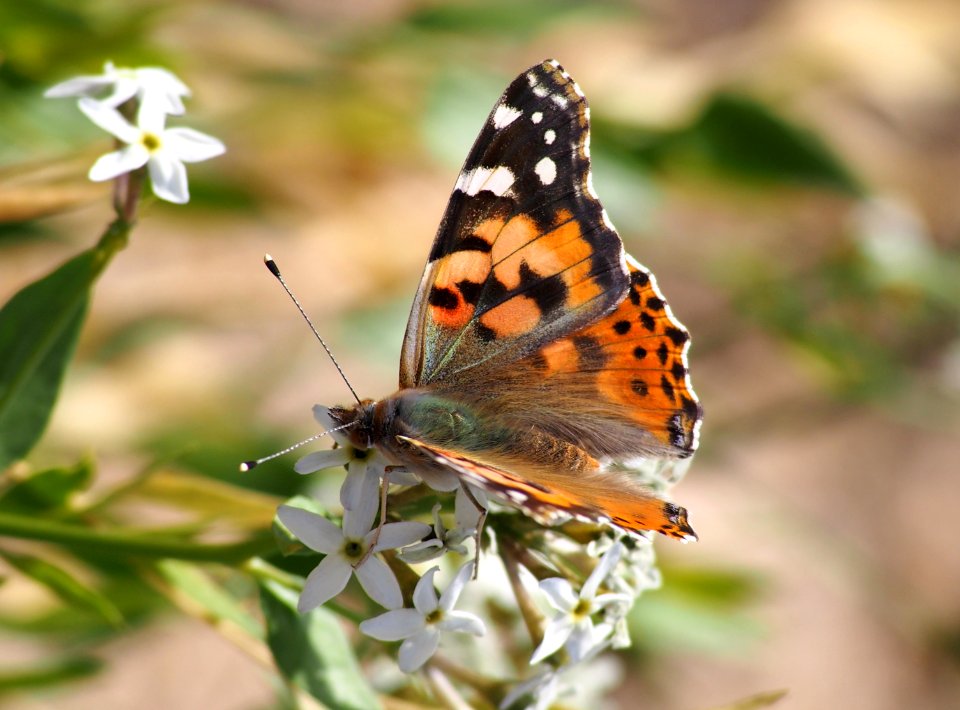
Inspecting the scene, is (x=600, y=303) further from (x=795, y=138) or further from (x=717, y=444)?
(x=717, y=444)

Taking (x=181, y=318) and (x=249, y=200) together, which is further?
(x=181, y=318)

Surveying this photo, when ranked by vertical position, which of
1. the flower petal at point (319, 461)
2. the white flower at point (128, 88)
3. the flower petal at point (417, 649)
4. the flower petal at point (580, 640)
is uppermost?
the white flower at point (128, 88)

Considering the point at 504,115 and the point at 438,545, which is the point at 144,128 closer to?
the point at 504,115

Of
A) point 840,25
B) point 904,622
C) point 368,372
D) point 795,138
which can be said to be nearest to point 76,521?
point 795,138

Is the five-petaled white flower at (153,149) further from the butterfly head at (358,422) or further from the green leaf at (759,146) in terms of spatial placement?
the green leaf at (759,146)

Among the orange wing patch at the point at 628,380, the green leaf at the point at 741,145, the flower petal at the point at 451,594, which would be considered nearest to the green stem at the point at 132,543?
the flower petal at the point at 451,594

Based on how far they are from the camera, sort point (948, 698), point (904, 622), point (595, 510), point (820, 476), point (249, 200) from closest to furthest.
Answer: point (595, 510)
point (249, 200)
point (904, 622)
point (948, 698)
point (820, 476)

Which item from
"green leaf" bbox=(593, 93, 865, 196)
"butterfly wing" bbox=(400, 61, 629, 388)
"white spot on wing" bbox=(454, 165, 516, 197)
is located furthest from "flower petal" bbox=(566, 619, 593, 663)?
"green leaf" bbox=(593, 93, 865, 196)
